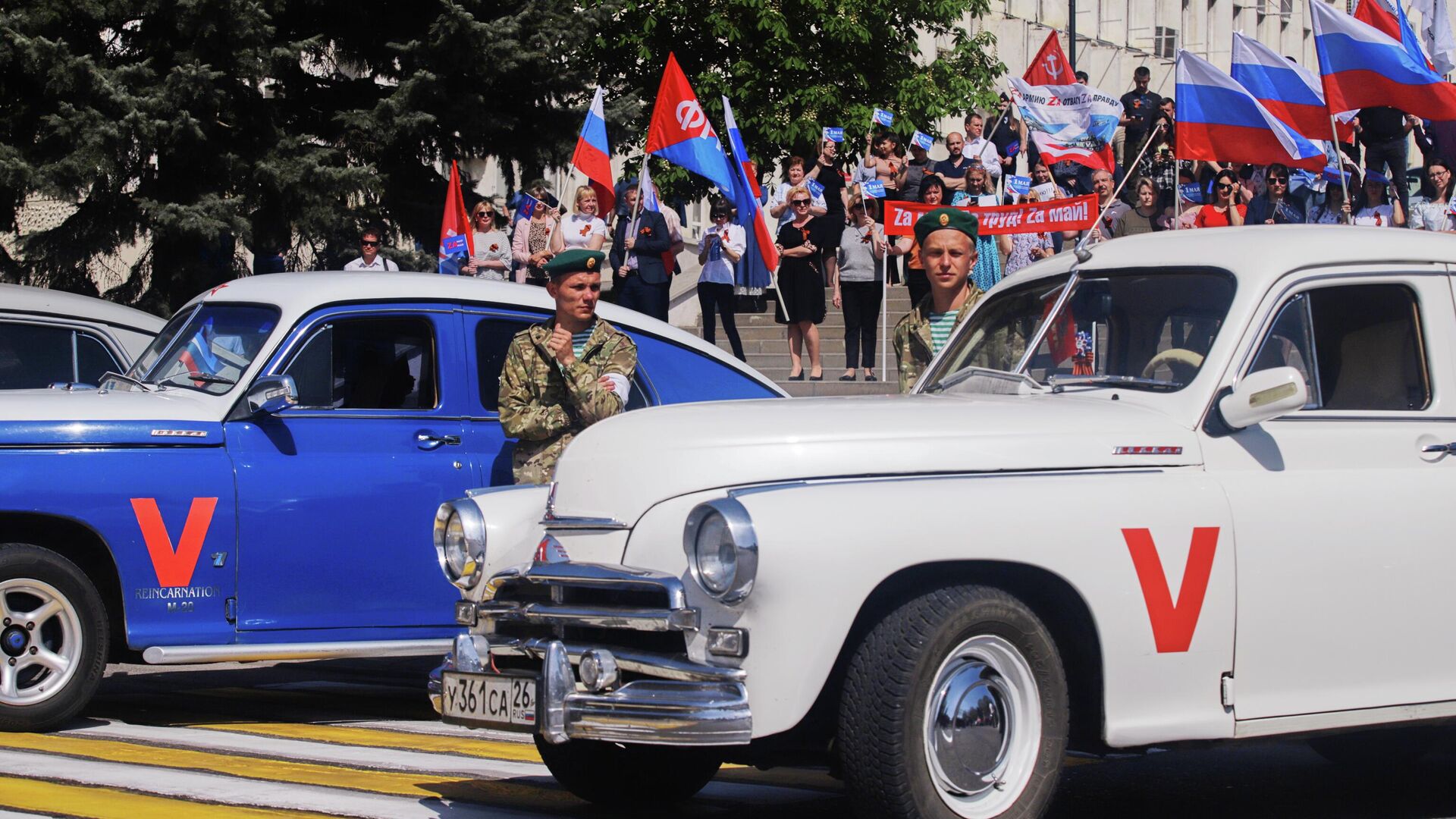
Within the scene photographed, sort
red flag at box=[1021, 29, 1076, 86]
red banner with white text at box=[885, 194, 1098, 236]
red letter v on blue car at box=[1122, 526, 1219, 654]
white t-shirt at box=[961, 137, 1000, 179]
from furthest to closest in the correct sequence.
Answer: white t-shirt at box=[961, 137, 1000, 179] < red flag at box=[1021, 29, 1076, 86] < red banner with white text at box=[885, 194, 1098, 236] < red letter v on blue car at box=[1122, 526, 1219, 654]

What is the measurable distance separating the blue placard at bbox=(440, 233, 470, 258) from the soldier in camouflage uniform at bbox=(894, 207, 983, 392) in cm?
1120

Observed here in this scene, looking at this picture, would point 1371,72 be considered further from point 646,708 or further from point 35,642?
point 646,708

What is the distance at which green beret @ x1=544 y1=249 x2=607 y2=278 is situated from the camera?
833 centimetres

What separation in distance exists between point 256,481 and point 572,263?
164cm

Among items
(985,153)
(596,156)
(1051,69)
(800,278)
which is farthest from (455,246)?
(1051,69)

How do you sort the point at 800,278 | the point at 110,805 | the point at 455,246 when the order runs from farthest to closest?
the point at 455,246 → the point at 800,278 → the point at 110,805

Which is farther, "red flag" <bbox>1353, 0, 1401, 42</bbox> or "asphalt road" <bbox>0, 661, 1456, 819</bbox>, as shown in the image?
"red flag" <bbox>1353, 0, 1401, 42</bbox>

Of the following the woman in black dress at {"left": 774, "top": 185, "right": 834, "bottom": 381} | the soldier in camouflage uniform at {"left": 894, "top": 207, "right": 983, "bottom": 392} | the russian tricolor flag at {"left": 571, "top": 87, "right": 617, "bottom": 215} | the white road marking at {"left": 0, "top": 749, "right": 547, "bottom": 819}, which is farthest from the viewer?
the woman in black dress at {"left": 774, "top": 185, "right": 834, "bottom": 381}

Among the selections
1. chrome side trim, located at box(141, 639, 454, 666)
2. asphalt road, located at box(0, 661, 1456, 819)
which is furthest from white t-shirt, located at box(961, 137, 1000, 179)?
chrome side trim, located at box(141, 639, 454, 666)

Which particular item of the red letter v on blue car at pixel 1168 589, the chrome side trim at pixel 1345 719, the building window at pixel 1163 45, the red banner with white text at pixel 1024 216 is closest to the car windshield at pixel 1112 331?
the red letter v on blue car at pixel 1168 589

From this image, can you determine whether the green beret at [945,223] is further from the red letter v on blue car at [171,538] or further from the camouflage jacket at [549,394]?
the red letter v on blue car at [171,538]

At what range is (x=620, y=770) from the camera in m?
6.51

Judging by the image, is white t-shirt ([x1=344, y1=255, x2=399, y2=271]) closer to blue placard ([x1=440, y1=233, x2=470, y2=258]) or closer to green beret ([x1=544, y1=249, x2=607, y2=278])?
blue placard ([x1=440, y1=233, x2=470, y2=258])

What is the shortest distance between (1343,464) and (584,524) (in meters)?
2.41
